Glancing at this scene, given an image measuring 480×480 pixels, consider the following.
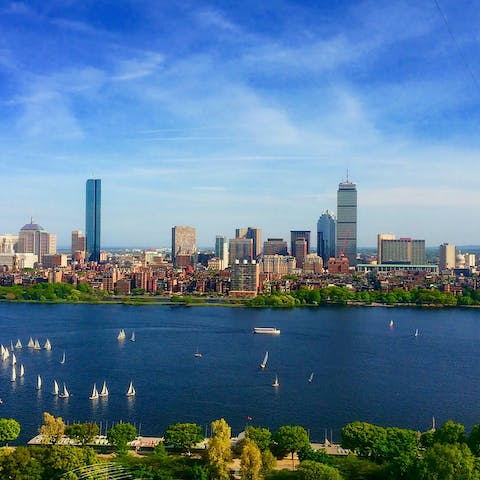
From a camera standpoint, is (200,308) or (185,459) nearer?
(185,459)

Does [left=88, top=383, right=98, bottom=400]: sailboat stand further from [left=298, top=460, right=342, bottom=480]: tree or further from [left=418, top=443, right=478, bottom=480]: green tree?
[left=418, top=443, right=478, bottom=480]: green tree

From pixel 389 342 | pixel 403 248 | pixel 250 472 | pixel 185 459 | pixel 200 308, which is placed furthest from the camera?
pixel 403 248

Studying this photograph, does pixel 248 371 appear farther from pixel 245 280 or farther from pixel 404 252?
pixel 404 252

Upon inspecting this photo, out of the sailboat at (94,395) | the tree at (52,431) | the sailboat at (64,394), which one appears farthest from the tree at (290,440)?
the sailboat at (64,394)

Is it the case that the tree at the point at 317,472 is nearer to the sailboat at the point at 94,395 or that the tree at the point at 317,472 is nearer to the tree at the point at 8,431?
the tree at the point at 8,431

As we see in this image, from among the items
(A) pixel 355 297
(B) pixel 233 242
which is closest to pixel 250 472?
(A) pixel 355 297

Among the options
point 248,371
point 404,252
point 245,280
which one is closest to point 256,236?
point 404,252

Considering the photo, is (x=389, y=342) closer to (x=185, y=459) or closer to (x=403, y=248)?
(x=185, y=459)

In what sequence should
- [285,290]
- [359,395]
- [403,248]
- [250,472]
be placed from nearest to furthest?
1. [250,472]
2. [359,395]
3. [285,290]
4. [403,248]
